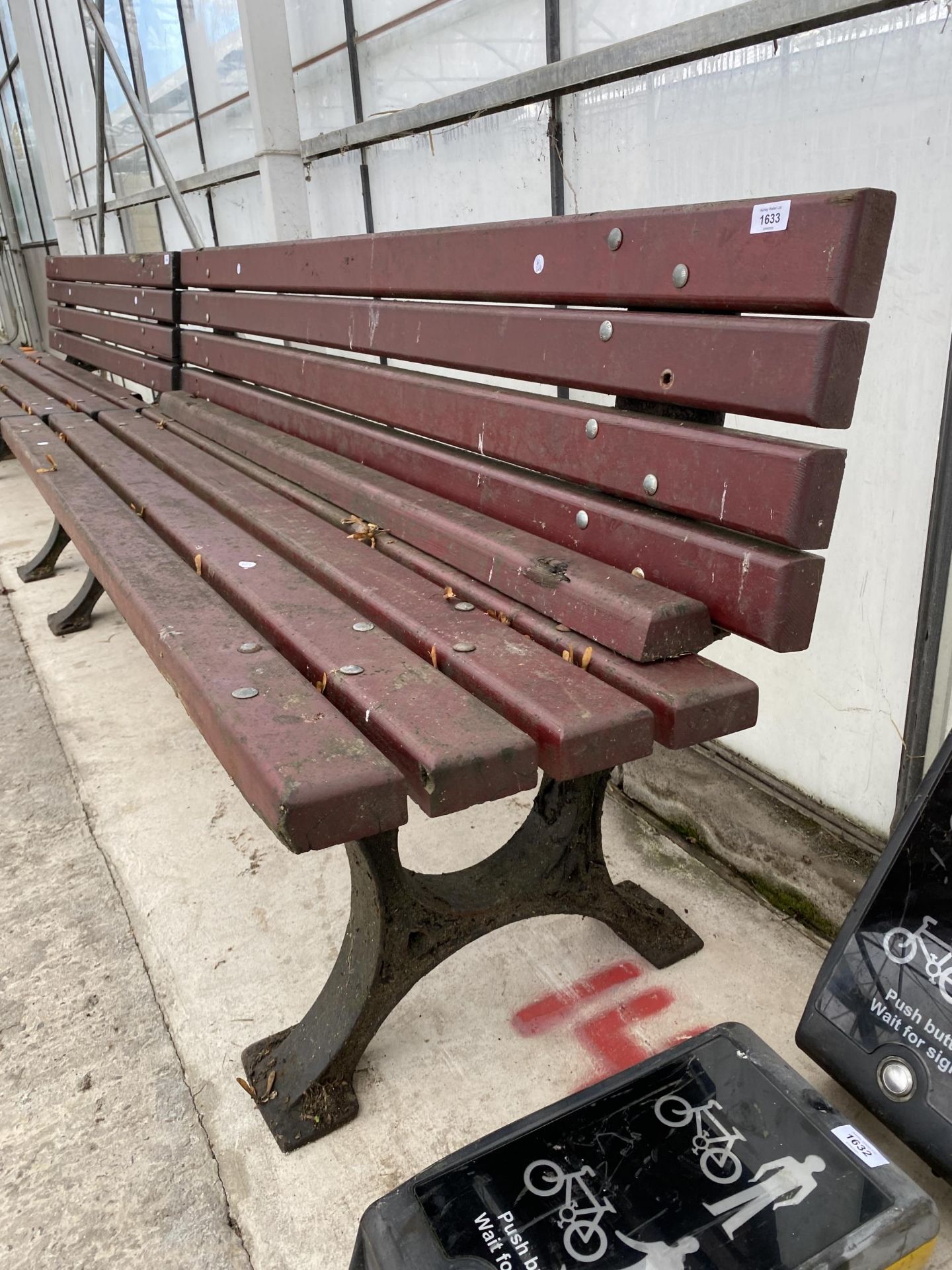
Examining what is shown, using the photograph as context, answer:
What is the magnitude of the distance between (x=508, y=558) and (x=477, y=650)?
11.0 inches

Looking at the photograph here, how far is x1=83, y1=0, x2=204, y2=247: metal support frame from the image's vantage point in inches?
167

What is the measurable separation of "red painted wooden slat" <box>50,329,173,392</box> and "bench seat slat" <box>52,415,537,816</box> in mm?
2071

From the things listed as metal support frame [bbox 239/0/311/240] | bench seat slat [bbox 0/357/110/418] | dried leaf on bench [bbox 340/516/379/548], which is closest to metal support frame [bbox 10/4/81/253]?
bench seat slat [bbox 0/357/110/418]

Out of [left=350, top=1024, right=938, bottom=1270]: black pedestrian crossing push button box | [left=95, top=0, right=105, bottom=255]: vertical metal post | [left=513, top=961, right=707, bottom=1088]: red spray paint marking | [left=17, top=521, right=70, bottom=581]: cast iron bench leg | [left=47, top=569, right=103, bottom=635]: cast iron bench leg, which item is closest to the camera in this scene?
[left=350, top=1024, right=938, bottom=1270]: black pedestrian crossing push button box

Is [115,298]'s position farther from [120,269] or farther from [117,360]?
[117,360]

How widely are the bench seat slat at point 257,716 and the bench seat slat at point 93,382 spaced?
2.30m

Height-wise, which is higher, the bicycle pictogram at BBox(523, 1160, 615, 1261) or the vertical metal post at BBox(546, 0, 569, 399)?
the vertical metal post at BBox(546, 0, 569, 399)

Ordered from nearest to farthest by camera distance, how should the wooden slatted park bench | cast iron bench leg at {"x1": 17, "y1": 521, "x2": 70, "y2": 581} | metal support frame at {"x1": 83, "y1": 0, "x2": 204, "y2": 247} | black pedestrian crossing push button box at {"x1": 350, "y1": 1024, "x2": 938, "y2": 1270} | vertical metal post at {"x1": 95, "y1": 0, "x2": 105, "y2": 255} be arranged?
black pedestrian crossing push button box at {"x1": 350, "y1": 1024, "x2": 938, "y2": 1270}, the wooden slatted park bench, cast iron bench leg at {"x1": 17, "y1": 521, "x2": 70, "y2": 581}, metal support frame at {"x1": 83, "y1": 0, "x2": 204, "y2": 247}, vertical metal post at {"x1": 95, "y1": 0, "x2": 105, "y2": 255}

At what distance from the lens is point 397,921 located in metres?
1.51

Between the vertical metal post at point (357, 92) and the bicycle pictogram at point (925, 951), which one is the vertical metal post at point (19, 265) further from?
the bicycle pictogram at point (925, 951)

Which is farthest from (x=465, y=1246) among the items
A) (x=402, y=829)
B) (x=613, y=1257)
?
(x=402, y=829)

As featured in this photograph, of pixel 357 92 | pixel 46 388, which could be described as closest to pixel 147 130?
pixel 46 388

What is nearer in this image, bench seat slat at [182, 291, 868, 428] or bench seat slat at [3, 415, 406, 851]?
bench seat slat at [3, 415, 406, 851]

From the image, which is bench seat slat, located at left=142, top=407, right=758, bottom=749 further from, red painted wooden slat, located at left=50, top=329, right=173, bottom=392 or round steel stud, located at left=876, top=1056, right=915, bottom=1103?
red painted wooden slat, located at left=50, top=329, right=173, bottom=392
